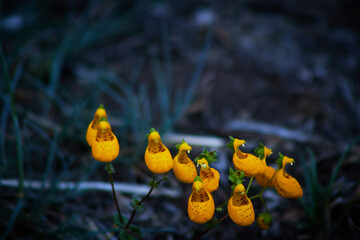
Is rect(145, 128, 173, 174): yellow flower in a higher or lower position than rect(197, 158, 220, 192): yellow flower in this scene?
higher

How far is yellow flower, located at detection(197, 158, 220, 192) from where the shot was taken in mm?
1247

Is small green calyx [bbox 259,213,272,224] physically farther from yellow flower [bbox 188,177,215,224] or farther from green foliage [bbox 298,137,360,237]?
green foliage [bbox 298,137,360,237]

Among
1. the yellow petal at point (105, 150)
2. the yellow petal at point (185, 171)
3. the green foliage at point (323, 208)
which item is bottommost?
the green foliage at point (323, 208)

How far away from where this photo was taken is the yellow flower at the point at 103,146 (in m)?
1.18

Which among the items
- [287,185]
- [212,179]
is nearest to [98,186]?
[212,179]

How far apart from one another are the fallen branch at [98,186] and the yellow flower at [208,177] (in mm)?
980

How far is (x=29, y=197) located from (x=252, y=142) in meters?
1.74

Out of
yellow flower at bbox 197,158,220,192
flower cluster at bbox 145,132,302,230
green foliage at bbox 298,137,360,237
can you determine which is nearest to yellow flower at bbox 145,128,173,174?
flower cluster at bbox 145,132,302,230

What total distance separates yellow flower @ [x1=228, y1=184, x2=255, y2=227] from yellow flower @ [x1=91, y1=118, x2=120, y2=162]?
1.71 feet

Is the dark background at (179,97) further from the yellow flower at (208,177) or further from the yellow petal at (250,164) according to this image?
the yellow petal at (250,164)

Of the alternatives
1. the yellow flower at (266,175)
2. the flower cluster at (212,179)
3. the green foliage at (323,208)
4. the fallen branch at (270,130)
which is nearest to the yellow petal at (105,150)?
the flower cluster at (212,179)

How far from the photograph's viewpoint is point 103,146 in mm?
1191

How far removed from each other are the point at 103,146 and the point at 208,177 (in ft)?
1.54

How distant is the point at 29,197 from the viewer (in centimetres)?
181
